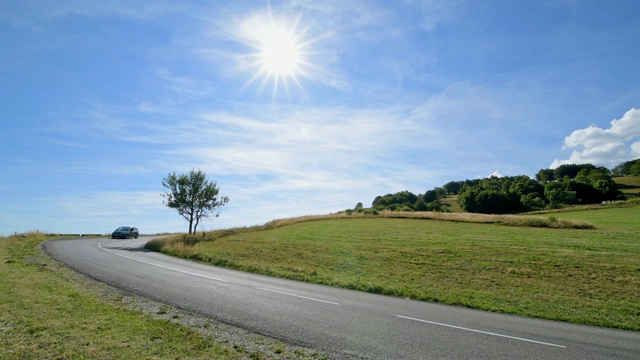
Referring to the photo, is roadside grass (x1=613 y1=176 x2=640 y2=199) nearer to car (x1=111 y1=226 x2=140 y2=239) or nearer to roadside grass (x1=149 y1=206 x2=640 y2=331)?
roadside grass (x1=149 y1=206 x2=640 y2=331)

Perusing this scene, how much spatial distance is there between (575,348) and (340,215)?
5245 cm

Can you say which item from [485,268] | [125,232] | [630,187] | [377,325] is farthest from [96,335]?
[630,187]

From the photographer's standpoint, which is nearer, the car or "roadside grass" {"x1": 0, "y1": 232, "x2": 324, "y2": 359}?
"roadside grass" {"x1": 0, "y1": 232, "x2": 324, "y2": 359}

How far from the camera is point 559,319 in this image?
10859mm

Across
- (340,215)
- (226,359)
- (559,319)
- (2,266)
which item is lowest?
(559,319)

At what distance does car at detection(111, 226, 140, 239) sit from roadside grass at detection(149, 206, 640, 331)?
18.4m

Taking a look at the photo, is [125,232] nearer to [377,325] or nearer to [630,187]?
[377,325]

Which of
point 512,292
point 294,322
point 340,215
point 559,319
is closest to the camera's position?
point 294,322

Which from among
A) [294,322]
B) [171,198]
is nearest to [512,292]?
[294,322]

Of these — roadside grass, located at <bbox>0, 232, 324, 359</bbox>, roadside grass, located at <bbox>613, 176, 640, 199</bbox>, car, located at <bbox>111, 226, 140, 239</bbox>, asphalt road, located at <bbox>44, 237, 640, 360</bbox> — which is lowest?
asphalt road, located at <bbox>44, 237, 640, 360</bbox>

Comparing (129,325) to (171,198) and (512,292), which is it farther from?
(171,198)

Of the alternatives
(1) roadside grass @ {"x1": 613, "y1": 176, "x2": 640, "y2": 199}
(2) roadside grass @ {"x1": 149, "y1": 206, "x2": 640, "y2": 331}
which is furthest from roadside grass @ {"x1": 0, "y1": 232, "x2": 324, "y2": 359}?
(1) roadside grass @ {"x1": 613, "y1": 176, "x2": 640, "y2": 199}

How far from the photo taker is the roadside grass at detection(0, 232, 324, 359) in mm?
6387

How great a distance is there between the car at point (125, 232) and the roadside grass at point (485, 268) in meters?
18.4
